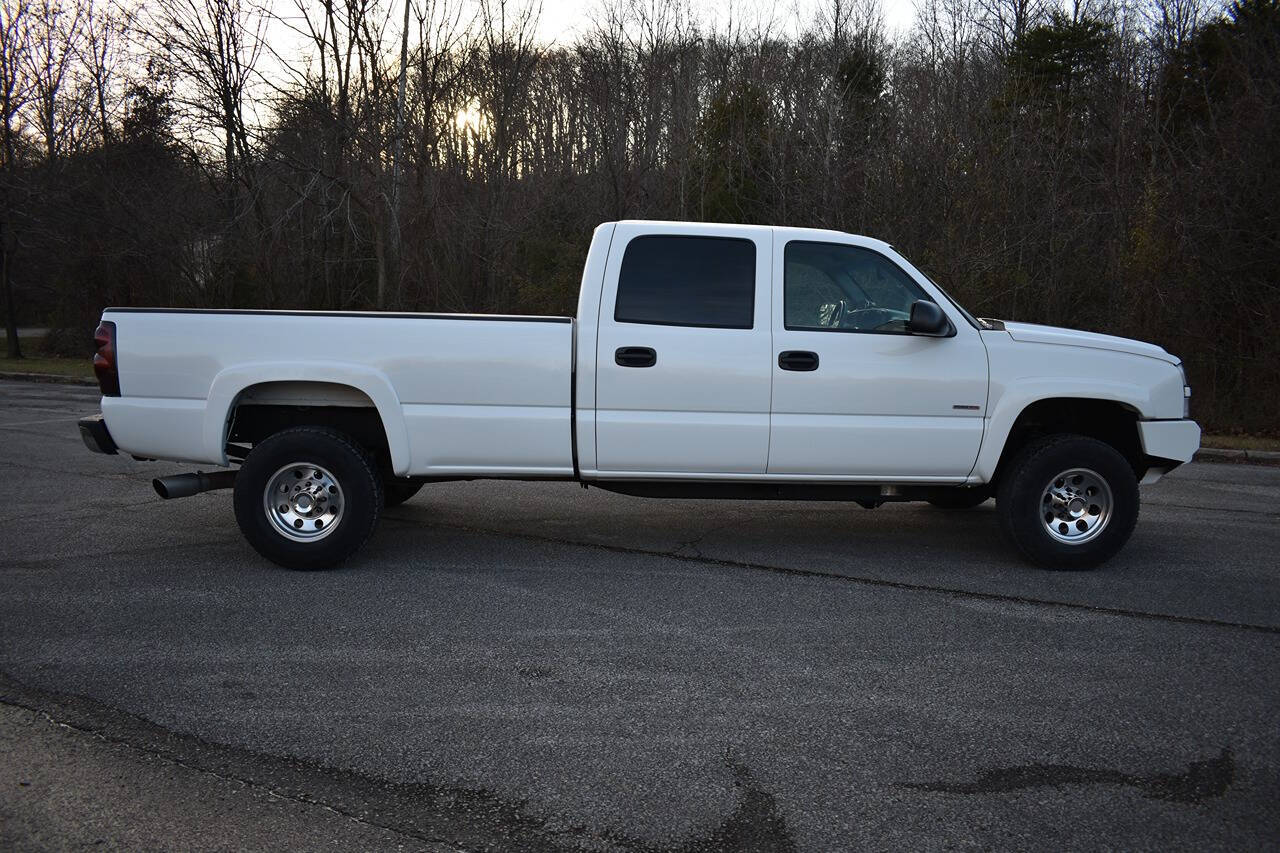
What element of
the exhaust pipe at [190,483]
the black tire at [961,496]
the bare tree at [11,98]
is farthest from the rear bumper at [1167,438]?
the bare tree at [11,98]

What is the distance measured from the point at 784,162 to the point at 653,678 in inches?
768

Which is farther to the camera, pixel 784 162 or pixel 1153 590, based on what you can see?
pixel 784 162

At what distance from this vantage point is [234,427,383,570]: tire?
5.80 meters

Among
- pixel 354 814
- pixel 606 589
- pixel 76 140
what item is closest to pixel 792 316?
pixel 606 589

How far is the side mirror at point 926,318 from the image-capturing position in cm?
570

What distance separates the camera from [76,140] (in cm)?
2683

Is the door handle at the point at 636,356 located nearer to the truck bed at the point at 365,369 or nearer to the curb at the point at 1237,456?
the truck bed at the point at 365,369

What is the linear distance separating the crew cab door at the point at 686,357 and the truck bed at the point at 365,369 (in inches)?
12.0

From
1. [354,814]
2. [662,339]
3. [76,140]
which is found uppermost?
[76,140]

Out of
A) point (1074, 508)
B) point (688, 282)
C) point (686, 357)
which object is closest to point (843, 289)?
point (688, 282)

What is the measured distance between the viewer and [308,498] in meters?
5.94

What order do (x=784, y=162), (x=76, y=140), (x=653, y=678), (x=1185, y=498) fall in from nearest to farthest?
(x=653, y=678), (x=1185, y=498), (x=784, y=162), (x=76, y=140)

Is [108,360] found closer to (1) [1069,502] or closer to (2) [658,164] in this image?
(1) [1069,502]

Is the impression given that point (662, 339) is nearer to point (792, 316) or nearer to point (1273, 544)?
point (792, 316)
